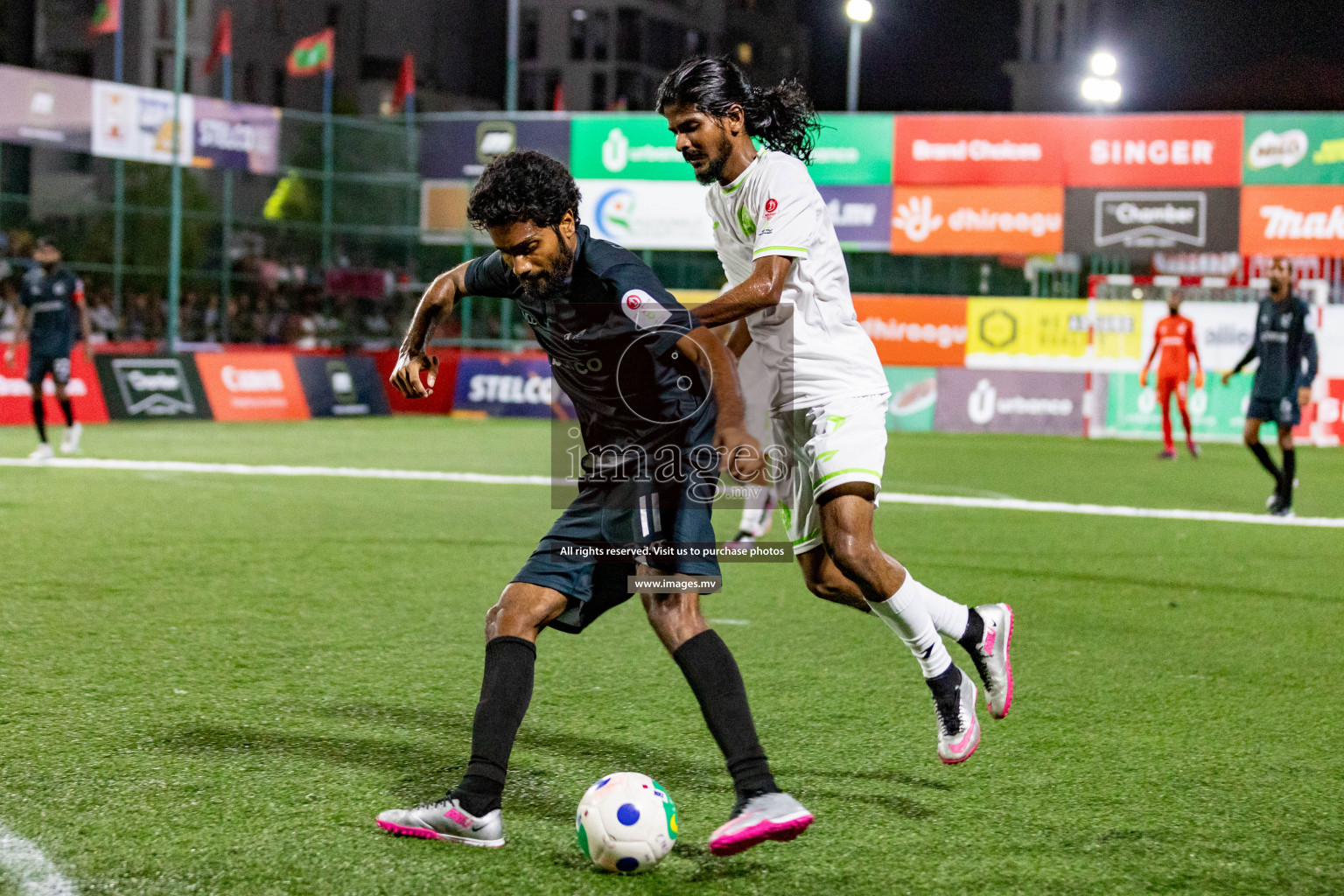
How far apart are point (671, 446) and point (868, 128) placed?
21.5 meters

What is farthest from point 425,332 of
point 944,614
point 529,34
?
point 529,34

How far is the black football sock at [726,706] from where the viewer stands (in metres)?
3.58

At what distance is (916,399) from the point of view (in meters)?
23.7

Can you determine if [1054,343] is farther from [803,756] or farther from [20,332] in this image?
[803,756]

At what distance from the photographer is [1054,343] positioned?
22.9 meters

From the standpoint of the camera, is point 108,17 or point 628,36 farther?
point 628,36

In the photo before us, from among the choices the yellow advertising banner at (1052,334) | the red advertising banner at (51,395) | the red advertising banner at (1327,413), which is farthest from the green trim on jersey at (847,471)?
the red advertising banner at (1327,413)

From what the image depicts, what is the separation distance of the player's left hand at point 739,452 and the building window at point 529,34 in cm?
8796

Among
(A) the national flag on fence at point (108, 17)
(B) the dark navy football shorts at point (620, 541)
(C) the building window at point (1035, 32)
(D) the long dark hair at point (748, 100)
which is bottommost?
(B) the dark navy football shorts at point (620, 541)

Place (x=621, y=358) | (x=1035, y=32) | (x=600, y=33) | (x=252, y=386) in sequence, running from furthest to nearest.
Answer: (x=600, y=33) → (x=1035, y=32) → (x=252, y=386) → (x=621, y=358)

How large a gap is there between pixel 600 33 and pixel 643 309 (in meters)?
87.0

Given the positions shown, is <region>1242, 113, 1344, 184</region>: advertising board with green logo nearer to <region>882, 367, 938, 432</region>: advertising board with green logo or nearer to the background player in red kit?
the background player in red kit

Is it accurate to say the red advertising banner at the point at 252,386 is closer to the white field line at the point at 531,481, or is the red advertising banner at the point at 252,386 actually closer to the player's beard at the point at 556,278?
the white field line at the point at 531,481

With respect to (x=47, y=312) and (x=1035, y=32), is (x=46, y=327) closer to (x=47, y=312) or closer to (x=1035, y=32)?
(x=47, y=312)
